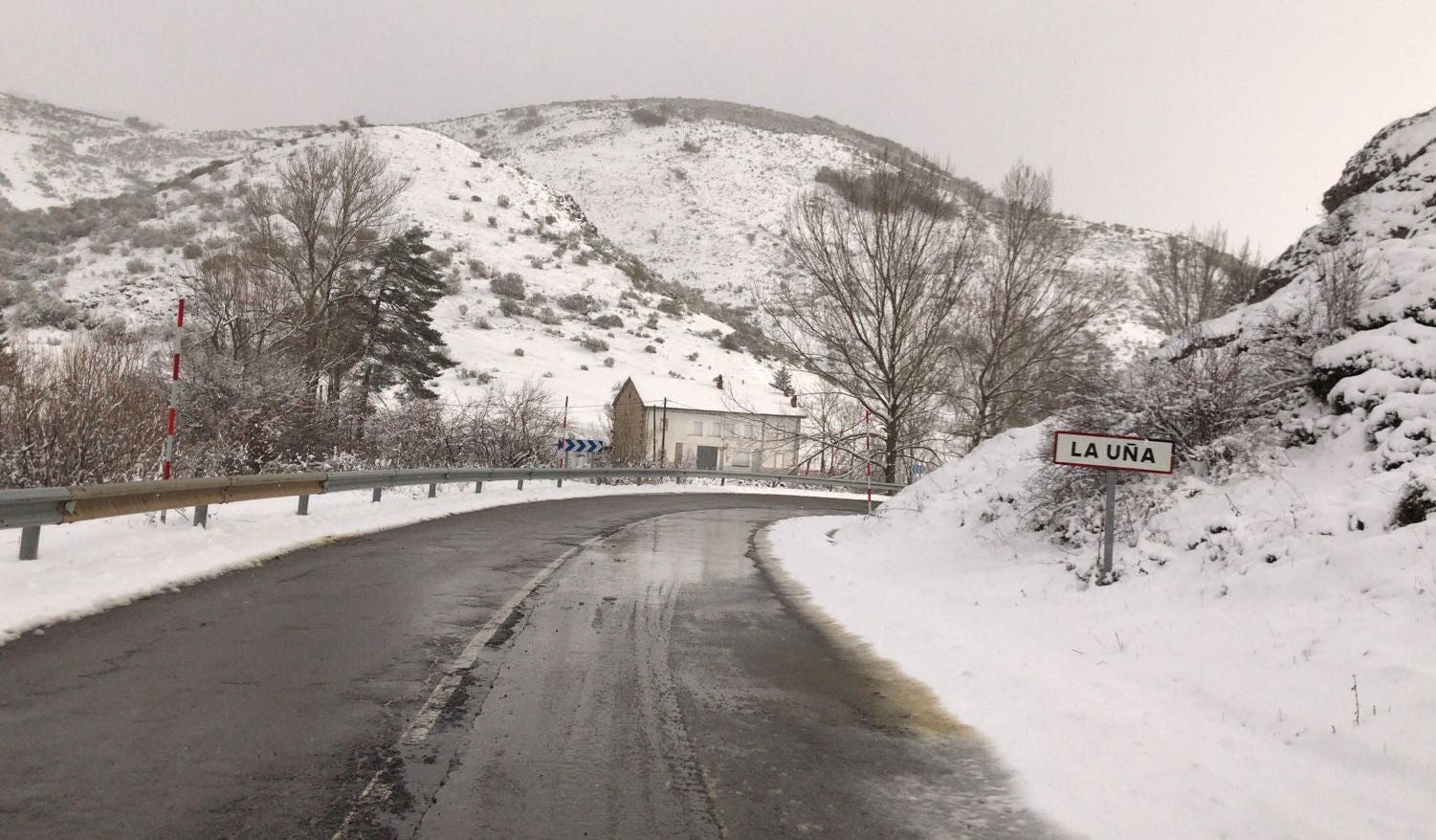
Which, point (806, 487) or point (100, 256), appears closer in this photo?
point (806, 487)

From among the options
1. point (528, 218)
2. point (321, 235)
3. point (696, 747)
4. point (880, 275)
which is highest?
point (528, 218)

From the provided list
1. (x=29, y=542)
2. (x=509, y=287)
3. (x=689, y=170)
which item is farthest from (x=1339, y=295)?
(x=689, y=170)

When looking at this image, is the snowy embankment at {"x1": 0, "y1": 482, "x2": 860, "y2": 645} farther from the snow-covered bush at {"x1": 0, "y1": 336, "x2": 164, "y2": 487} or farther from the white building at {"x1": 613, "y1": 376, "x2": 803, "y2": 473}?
the white building at {"x1": 613, "y1": 376, "x2": 803, "y2": 473}

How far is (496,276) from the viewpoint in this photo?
76375 mm

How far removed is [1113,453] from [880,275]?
52.2ft

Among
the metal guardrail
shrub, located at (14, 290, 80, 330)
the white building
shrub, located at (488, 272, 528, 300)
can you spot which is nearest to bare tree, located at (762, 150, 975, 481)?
the metal guardrail

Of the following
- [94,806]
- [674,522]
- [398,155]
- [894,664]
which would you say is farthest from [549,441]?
[398,155]

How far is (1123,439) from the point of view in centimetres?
776

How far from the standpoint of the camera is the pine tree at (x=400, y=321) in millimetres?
39938

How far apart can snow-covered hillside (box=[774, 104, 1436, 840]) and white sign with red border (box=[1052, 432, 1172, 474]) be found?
86cm

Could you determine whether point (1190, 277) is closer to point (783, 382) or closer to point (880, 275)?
point (880, 275)

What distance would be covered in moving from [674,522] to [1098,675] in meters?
14.1

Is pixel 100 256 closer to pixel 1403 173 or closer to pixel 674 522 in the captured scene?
pixel 674 522

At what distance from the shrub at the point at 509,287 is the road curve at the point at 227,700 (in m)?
66.6
